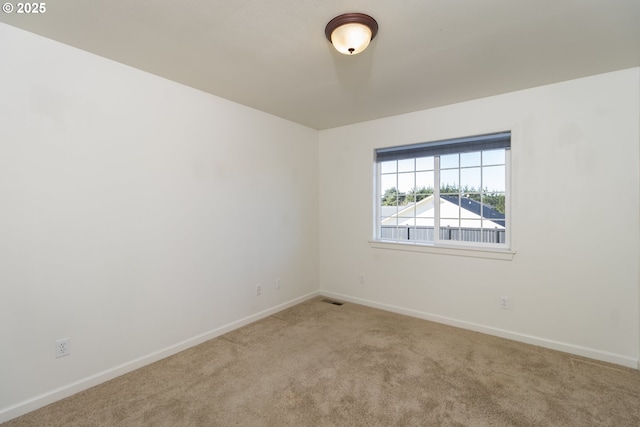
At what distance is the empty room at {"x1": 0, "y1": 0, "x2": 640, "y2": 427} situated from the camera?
187 centimetres

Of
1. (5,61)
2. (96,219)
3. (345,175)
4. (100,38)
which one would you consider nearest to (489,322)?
(345,175)

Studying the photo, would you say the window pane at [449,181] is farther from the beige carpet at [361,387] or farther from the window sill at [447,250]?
the beige carpet at [361,387]

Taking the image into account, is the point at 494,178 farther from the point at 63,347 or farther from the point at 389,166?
the point at 63,347

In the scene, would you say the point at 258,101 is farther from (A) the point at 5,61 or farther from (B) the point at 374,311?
(B) the point at 374,311

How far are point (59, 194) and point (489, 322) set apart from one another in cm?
389

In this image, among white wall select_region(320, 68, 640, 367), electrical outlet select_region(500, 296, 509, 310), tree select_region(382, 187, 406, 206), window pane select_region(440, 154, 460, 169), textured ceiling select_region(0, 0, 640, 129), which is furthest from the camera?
tree select_region(382, 187, 406, 206)

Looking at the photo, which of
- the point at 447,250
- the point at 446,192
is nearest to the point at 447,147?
the point at 446,192

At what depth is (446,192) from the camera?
3.44m

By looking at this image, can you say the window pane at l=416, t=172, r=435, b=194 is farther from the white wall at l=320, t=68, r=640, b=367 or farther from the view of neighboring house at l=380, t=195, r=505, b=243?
the white wall at l=320, t=68, r=640, b=367

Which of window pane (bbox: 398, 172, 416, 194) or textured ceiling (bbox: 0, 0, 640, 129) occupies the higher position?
textured ceiling (bbox: 0, 0, 640, 129)

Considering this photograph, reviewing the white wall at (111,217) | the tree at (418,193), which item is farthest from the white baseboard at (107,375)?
the tree at (418,193)

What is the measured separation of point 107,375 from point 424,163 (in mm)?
3654

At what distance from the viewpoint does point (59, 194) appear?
2062 mm

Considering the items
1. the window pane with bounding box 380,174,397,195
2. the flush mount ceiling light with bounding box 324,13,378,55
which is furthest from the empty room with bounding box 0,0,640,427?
the window pane with bounding box 380,174,397,195
